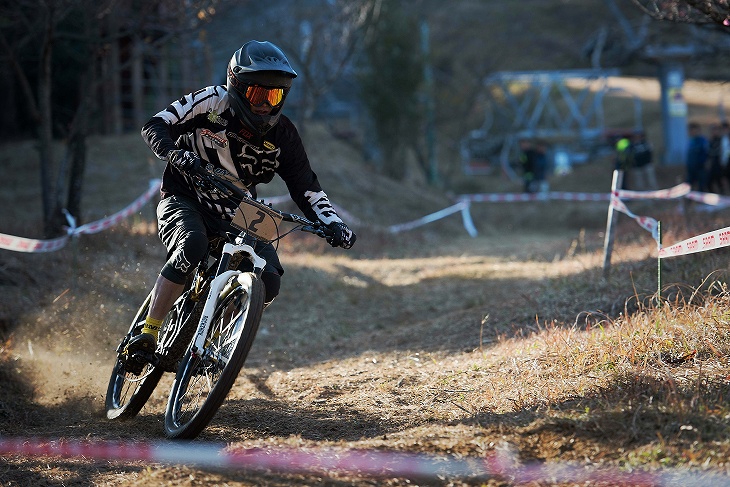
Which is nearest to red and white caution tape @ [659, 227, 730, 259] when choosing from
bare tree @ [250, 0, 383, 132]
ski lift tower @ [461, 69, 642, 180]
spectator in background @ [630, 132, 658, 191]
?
bare tree @ [250, 0, 383, 132]

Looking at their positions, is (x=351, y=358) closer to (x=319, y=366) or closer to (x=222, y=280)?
(x=319, y=366)

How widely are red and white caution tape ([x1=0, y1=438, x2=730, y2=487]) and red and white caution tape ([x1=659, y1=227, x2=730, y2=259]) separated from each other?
7.10 ft

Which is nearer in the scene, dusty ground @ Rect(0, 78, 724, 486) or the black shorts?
dusty ground @ Rect(0, 78, 724, 486)

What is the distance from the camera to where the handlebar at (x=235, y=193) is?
476 cm

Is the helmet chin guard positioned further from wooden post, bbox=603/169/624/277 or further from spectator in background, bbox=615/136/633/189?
spectator in background, bbox=615/136/633/189

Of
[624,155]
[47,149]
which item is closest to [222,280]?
[47,149]

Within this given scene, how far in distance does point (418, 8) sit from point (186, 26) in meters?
18.2

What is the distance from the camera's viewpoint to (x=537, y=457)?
396 cm

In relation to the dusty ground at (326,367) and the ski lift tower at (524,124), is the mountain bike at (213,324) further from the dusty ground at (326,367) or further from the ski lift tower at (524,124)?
the ski lift tower at (524,124)

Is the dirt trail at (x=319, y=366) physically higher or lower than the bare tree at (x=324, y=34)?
lower

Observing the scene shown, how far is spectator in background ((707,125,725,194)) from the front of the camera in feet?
62.6

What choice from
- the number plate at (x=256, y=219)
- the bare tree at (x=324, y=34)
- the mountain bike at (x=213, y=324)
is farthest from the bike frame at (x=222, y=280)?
the bare tree at (x=324, y=34)

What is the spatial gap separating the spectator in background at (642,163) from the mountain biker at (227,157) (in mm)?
17676

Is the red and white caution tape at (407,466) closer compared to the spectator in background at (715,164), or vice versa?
the red and white caution tape at (407,466)
